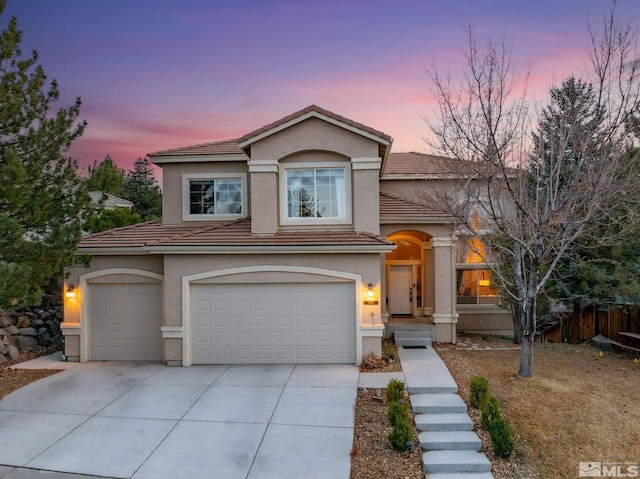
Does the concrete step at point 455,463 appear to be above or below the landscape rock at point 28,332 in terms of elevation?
below

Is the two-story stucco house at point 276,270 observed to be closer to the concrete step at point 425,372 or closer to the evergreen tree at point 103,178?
Result: the concrete step at point 425,372

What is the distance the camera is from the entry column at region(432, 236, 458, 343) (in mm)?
13109

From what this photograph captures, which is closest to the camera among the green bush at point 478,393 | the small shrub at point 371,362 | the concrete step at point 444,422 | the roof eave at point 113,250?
the concrete step at point 444,422

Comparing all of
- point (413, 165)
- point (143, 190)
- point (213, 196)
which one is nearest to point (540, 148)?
point (413, 165)

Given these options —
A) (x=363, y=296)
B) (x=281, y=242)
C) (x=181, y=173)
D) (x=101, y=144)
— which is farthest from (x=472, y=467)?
(x=101, y=144)

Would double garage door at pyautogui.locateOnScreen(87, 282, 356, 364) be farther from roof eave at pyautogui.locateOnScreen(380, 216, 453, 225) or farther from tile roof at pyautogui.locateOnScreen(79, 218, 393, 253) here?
roof eave at pyautogui.locateOnScreen(380, 216, 453, 225)

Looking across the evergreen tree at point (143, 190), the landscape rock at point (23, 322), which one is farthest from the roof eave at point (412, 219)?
the evergreen tree at point (143, 190)

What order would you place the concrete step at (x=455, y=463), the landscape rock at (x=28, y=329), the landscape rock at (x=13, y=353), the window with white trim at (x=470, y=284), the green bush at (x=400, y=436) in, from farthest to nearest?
the window with white trim at (x=470, y=284) < the landscape rock at (x=28, y=329) < the landscape rock at (x=13, y=353) < the green bush at (x=400, y=436) < the concrete step at (x=455, y=463)

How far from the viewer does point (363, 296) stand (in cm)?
1082

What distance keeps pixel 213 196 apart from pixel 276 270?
4.63 metres

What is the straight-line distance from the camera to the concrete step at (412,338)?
12.5 m

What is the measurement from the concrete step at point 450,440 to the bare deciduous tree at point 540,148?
338 centimetres

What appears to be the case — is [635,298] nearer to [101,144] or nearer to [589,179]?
[589,179]

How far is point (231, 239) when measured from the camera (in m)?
11.2
